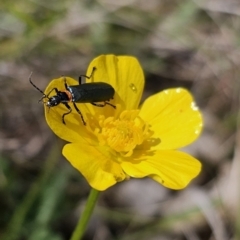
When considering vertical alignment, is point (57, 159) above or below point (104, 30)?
below

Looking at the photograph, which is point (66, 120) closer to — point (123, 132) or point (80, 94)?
point (80, 94)

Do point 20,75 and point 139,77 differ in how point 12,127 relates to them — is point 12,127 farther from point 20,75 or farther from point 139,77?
point 139,77

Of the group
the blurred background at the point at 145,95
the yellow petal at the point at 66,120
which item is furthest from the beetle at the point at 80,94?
the blurred background at the point at 145,95

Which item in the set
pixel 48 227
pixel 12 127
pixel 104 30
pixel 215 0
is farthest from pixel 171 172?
pixel 215 0

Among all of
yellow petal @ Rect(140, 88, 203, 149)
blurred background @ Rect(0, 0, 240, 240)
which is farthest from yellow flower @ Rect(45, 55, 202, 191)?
blurred background @ Rect(0, 0, 240, 240)

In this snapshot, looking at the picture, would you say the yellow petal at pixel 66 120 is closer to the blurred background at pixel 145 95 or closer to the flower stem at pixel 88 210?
the flower stem at pixel 88 210

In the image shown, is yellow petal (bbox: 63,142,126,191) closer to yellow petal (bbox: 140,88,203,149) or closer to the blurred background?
yellow petal (bbox: 140,88,203,149)

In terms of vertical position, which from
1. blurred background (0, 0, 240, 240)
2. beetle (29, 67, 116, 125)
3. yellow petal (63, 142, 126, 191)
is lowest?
blurred background (0, 0, 240, 240)
